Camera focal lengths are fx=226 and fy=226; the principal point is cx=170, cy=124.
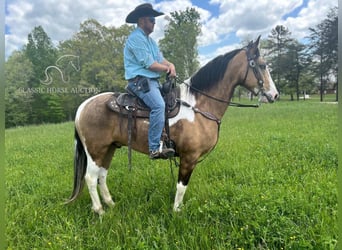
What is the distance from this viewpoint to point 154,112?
9.49 feet

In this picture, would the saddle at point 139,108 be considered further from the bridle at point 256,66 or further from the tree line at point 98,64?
the bridle at point 256,66

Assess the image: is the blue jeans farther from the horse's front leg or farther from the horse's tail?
the horse's tail

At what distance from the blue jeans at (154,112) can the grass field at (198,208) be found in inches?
38.4

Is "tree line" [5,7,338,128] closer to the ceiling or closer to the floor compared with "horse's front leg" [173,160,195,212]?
closer to the ceiling

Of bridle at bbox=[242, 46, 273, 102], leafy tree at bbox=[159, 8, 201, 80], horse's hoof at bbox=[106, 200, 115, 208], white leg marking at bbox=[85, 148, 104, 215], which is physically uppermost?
leafy tree at bbox=[159, 8, 201, 80]

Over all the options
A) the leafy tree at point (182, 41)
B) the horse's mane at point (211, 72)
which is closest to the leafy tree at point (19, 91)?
the leafy tree at point (182, 41)

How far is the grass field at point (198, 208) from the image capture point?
2.42 meters

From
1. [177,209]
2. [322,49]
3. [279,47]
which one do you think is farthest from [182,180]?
[279,47]

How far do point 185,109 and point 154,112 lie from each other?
47 centimetres

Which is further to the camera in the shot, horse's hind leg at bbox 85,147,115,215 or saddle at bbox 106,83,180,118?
horse's hind leg at bbox 85,147,115,215

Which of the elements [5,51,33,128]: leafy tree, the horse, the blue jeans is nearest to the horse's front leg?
the horse

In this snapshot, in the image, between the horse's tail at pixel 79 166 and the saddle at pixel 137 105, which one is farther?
the horse's tail at pixel 79 166

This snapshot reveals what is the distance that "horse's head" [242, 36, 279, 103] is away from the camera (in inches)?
124

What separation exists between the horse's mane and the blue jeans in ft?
2.11
